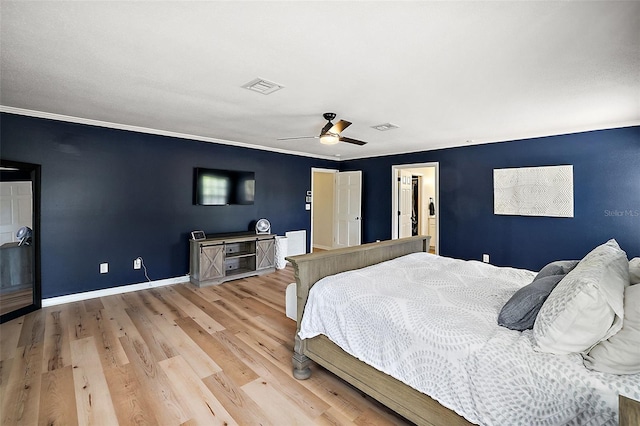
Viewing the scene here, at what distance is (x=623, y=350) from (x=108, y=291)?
16.5 feet

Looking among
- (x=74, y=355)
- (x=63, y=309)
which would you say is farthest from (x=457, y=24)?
(x=63, y=309)

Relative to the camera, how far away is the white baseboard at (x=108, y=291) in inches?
143

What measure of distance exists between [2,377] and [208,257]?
7.99 ft

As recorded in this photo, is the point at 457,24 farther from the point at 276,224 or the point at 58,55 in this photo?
the point at 276,224

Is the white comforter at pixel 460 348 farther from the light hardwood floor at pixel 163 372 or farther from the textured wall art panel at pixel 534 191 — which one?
the textured wall art panel at pixel 534 191

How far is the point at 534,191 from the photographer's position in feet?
14.4

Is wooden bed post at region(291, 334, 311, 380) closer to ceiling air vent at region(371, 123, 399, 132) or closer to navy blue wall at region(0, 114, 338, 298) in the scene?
ceiling air vent at region(371, 123, 399, 132)

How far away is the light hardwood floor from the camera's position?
183cm

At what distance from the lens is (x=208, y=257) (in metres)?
4.43

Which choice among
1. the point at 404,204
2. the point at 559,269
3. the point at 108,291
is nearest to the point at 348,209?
the point at 404,204

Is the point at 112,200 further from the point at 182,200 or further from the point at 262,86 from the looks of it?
the point at 262,86

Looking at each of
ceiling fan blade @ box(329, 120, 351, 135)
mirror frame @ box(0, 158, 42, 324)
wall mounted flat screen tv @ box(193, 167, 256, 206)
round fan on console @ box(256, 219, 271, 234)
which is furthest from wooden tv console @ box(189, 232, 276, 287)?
ceiling fan blade @ box(329, 120, 351, 135)

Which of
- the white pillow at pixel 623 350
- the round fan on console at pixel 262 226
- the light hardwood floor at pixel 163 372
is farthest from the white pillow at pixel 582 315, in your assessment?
the round fan on console at pixel 262 226

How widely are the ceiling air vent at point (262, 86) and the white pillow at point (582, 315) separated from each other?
97.4 inches
